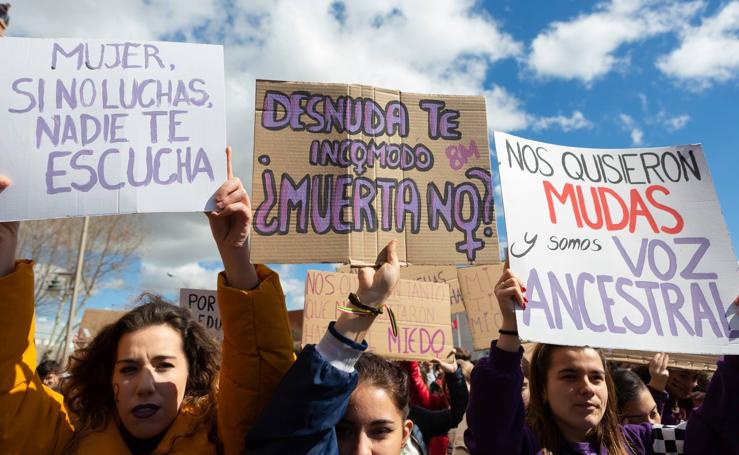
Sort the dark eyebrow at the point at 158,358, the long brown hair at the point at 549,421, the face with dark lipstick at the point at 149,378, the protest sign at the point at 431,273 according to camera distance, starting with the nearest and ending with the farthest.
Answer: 1. the face with dark lipstick at the point at 149,378
2. the dark eyebrow at the point at 158,358
3. the long brown hair at the point at 549,421
4. the protest sign at the point at 431,273

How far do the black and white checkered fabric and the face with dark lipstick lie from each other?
1.85 m

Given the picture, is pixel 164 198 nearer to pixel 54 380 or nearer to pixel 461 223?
pixel 461 223

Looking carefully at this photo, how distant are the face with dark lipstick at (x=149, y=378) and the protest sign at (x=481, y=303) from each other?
3.67 metres

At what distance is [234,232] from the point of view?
1584 millimetres

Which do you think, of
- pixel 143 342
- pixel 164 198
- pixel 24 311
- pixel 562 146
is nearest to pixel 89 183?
pixel 164 198

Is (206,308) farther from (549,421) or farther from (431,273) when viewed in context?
(549,421)

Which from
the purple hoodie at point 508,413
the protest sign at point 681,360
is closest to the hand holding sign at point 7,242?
the purple hoodie at point 508,413

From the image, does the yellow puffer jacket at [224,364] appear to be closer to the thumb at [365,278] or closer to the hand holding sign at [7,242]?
the hand holding sign at [7,242]

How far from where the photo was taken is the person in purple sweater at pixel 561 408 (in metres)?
1.84

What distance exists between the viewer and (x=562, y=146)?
2279mm

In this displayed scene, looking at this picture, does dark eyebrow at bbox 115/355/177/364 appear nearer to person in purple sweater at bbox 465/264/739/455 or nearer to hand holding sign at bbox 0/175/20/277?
hand holding sign at bbox 0/175/20/277

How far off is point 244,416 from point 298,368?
0.79ft

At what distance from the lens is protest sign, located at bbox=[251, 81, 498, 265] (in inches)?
106

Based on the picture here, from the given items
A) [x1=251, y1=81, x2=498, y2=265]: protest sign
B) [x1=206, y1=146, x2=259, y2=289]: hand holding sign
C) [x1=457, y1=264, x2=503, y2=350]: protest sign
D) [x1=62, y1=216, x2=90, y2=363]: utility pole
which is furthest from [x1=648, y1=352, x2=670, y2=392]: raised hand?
[x1=62, y1=216, x2=90, y2=363]: utility pole
